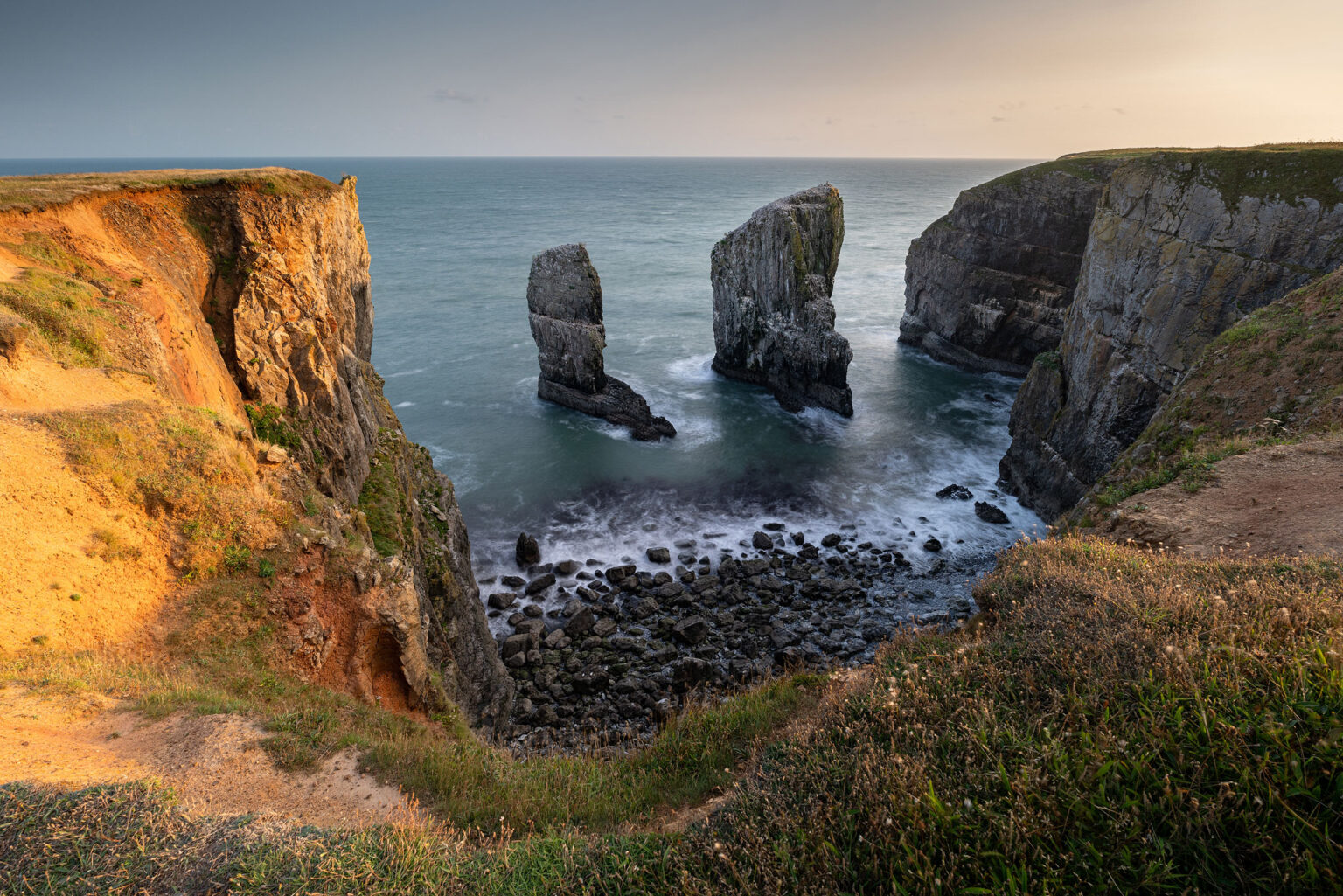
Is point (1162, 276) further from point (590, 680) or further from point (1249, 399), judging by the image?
point (590, 680)

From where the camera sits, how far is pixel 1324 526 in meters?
11.4

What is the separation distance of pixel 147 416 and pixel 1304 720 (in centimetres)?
1543

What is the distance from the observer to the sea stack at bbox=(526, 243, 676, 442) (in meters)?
41.9

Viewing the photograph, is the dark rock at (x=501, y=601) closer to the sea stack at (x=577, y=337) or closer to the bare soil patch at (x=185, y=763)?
the bare soil patch at (x=185, y=763)

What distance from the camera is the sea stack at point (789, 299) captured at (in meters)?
43.2

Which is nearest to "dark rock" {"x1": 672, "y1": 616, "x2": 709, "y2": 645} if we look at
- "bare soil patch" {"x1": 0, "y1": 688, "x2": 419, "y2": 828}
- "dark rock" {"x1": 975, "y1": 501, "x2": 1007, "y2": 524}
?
"bare soil patch" {"x1": 0, "y1": 688, "x2": 419, "y2": 828}

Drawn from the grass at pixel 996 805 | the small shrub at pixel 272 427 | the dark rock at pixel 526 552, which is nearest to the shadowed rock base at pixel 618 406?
the dark rock at pixel 526 552

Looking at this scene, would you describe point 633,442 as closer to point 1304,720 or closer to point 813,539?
point 813,539

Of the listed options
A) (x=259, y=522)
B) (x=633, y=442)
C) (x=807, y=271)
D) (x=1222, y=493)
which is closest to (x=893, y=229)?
(x=807, y=271)

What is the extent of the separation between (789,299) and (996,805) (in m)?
41.8

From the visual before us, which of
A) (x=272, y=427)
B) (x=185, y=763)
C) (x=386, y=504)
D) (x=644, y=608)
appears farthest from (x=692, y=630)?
(x=185, y=763)

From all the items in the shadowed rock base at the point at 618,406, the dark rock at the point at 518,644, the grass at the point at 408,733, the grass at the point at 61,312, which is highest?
the grass at the point at 61,312

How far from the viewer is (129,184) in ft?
47.5

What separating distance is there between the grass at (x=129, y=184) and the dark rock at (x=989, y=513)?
3072cm
